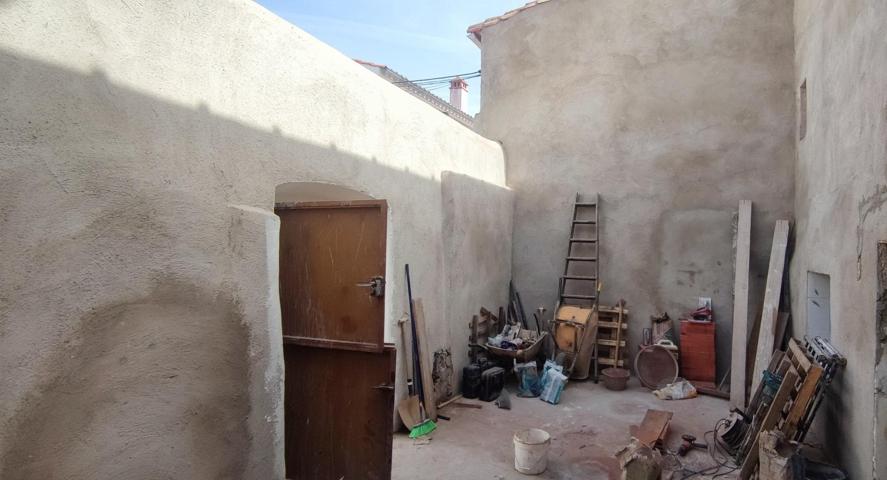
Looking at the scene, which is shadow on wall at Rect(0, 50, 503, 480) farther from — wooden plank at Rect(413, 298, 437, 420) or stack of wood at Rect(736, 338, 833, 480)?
stack of wood at Rect(736, 338, 833, 480)

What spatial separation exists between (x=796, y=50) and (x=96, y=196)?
7888mm

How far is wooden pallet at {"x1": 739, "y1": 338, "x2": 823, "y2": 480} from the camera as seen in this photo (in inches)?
138

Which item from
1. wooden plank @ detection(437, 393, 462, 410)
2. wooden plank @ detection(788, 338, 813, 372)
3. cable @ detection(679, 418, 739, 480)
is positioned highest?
wooden plank @ detection(788, 338, 813, 372)

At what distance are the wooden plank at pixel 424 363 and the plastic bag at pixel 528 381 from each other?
57.4 inches

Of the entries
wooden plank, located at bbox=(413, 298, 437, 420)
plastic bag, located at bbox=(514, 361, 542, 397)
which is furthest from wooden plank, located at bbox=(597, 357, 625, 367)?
wooden plank, located at bbox=(413, 298, 437, 420)

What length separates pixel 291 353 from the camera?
3809 mm

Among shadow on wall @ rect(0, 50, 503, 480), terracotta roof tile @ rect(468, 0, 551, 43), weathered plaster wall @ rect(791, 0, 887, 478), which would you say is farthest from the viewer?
terracotta roof tile @ rect(468, 0, 551, 43)

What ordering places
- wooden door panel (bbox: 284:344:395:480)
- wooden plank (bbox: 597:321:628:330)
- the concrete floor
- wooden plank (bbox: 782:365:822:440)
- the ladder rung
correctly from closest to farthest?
wooden plank (bbox: 782:365:822:440), wooden door panel (bbox: 284:344:395:480), the concrete floor, wooden plank (bbox: 597:321:628:330), the ladder rung

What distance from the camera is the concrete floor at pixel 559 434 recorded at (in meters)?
4.32

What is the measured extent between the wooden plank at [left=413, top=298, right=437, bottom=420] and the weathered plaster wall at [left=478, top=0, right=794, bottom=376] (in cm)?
308

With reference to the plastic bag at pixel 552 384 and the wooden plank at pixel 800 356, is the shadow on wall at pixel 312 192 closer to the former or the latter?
the plastic bag at pixel 552 384

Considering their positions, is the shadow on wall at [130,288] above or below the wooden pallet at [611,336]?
above

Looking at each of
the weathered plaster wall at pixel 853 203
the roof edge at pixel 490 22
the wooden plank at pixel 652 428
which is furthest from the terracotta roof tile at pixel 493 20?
the wooden plank at pixel 652 428

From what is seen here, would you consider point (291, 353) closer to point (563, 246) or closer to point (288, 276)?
point (288, 276)
